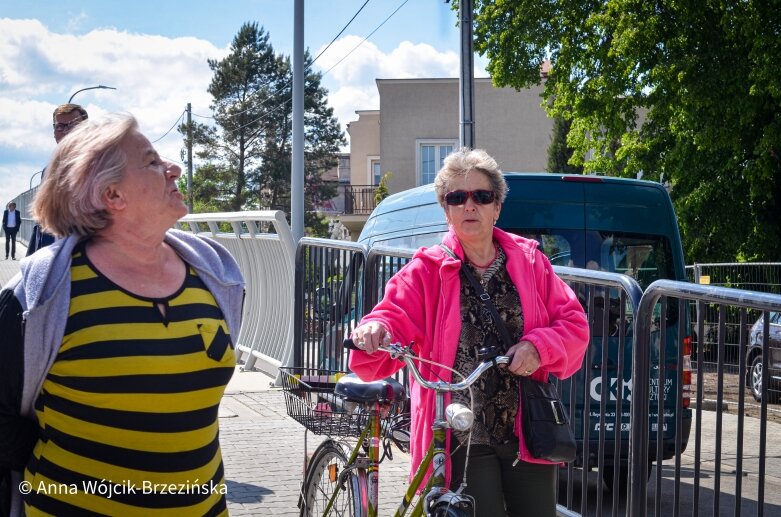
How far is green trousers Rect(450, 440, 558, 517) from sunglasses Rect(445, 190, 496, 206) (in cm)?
88

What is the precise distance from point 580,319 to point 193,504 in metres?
1.58

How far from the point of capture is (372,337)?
3.52 meters

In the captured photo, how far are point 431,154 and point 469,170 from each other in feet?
134

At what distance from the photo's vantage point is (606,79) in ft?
76.4

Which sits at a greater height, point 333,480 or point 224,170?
point 224,170

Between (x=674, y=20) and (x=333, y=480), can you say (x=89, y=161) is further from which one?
(x=674, y=20)

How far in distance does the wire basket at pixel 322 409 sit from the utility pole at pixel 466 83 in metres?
10.5

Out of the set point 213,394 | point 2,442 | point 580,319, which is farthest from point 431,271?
point 2,442

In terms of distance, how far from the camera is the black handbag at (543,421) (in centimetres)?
351

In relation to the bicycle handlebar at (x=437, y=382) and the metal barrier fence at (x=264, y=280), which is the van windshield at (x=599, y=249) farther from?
the bicycle handlebar at (x=437, y=382)

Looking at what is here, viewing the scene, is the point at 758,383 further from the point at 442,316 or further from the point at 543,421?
the point at 442,316

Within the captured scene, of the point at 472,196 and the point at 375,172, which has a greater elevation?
the point at 375,172

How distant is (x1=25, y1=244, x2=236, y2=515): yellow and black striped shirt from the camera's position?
2.71 m

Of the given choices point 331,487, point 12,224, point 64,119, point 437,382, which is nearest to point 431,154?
point 12,224
